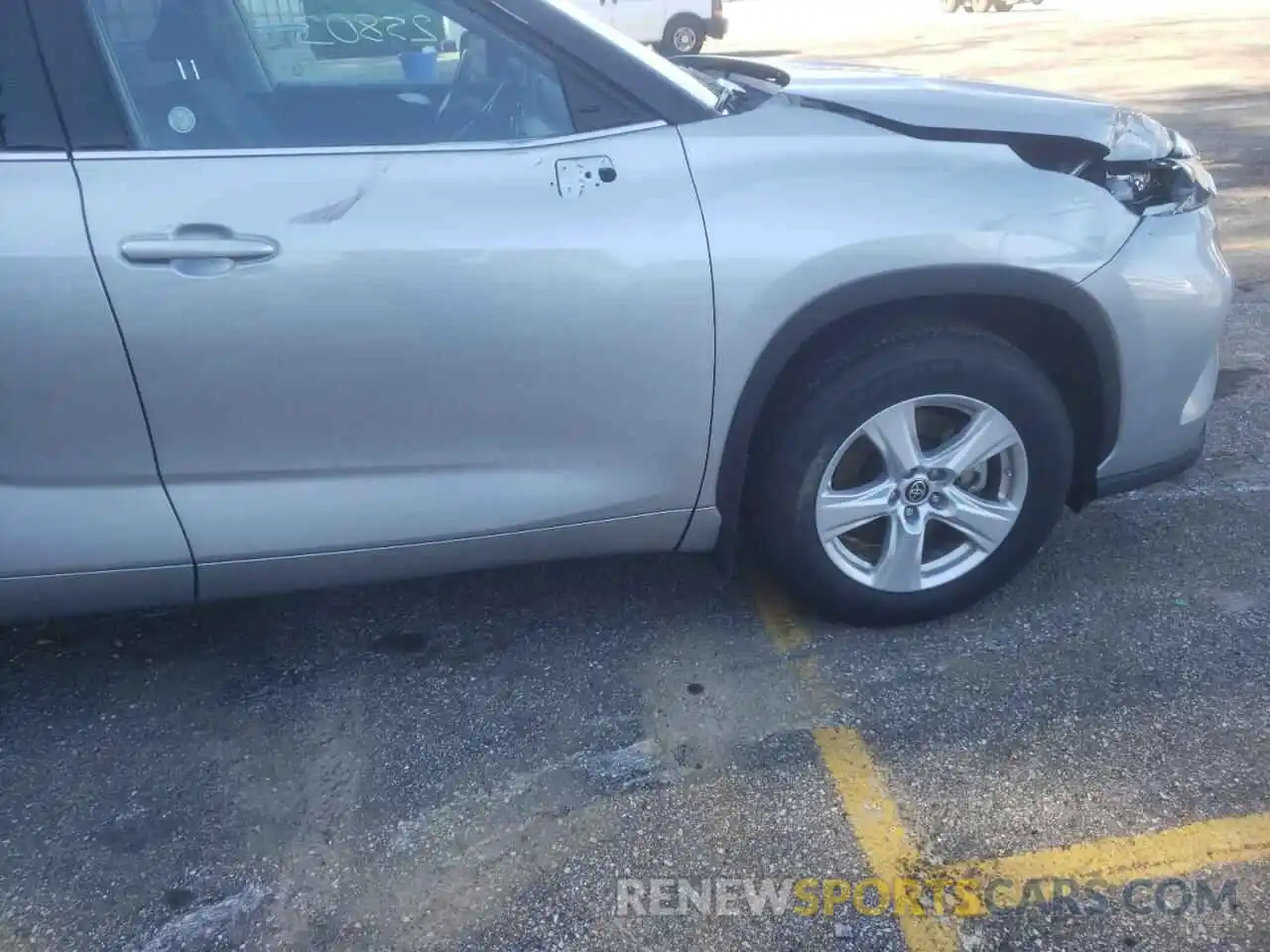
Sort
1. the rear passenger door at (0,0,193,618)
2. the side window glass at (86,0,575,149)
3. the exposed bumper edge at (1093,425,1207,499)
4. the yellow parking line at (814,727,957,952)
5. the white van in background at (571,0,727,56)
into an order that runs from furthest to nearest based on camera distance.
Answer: the white van in background at (571,0,727,56), the exposed bumper edge at (1093,425,1207,499), the side window glass at (86,0,575,149), the rear passenger door at (0,0,193,618), the yellow parking line at (814,727,957,952)

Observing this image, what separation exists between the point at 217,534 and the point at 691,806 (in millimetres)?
1212

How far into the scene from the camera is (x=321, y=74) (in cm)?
283

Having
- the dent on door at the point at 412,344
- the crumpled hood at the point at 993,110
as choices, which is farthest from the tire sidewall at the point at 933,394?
the crumpled hood at the point at 993,110

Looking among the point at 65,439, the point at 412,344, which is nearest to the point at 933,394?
the point at 412,344

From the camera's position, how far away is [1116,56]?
1612 centimetres

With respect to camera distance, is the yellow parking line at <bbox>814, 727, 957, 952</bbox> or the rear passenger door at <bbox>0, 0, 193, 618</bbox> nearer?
the yellow parking line at <bbox>814, 727, 957, 952</bbox>

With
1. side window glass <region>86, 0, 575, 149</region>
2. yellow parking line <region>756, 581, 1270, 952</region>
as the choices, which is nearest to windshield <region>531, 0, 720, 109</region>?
side window glass <region>86, 0, 575, 149</region>

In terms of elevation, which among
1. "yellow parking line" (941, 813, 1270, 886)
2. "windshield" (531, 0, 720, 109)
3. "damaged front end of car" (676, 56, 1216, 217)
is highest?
"windshield" (531, 0, 720, 109)

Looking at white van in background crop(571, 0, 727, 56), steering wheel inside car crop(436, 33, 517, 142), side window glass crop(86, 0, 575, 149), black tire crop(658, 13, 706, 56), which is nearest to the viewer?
side window glass crop(86, 0, 575, 149)

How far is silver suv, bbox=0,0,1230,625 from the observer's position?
2422 mm

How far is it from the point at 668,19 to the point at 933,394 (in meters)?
17.6

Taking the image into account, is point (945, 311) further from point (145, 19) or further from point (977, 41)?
point (977, 41)

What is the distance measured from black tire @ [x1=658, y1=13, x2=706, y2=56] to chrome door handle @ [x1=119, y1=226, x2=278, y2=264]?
1762cm

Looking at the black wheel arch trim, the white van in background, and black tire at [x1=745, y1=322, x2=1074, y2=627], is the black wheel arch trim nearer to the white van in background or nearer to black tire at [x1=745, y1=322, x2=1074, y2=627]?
black tire at [x1=745, y1=322, x2=1074, y2=627]
